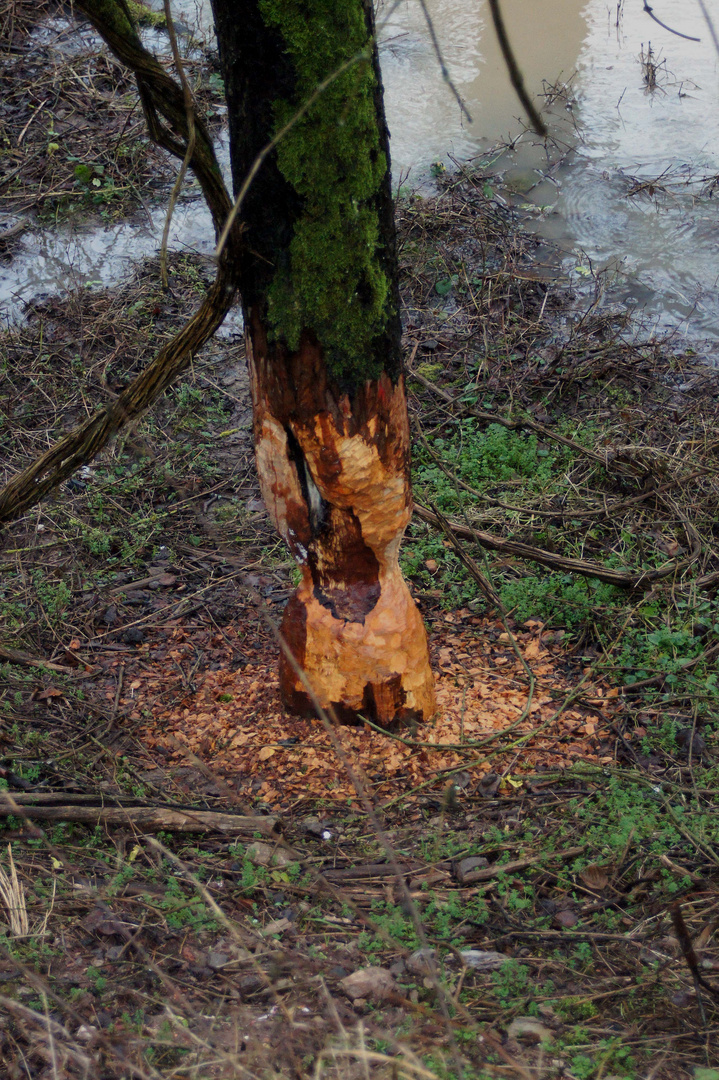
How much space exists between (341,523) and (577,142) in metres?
4.96

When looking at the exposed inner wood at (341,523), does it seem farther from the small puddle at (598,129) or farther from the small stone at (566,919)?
the small puddle at (598,129)

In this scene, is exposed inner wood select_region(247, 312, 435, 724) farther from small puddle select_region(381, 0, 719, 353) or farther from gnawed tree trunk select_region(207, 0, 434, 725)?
small puddle select_region(381, 0, 719, 353)

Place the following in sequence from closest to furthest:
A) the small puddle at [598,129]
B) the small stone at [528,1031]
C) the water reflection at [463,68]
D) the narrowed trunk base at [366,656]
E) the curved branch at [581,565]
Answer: the small stone at [528,1031] < the narrowed trunk base at [366,656] < the curved branch at [581,565] < the small puddle at [598,129] < the water reflection at [463,68]

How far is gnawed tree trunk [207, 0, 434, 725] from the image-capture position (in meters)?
1.75

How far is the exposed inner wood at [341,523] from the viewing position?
83.0 inches

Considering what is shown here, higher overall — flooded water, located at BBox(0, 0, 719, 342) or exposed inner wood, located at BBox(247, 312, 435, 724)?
flooded water, located at BBox(0, 0, 719, 342)

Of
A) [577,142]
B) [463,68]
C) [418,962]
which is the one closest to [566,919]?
[418,962]

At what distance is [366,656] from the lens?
2494 mm

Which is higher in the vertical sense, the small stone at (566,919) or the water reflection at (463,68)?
the water reflection at (463,68)

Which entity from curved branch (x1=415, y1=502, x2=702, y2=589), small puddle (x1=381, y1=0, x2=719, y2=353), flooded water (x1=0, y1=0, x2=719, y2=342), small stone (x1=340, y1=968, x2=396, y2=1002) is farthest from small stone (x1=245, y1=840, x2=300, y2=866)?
flooded water (x1=0, y1=0, x2=719, y2=342)

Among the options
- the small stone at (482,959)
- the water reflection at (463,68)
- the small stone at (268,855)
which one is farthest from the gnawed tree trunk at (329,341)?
the water reflection at (463,68)

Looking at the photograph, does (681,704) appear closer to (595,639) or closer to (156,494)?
(595,639)

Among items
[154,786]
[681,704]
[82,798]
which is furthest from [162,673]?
[681,704]

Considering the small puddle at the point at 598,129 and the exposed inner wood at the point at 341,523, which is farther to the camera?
the small puddle at the point at 598,129
